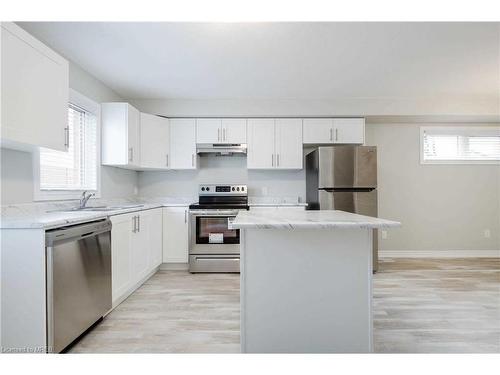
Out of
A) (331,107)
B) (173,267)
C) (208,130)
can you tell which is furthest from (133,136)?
(331,107)

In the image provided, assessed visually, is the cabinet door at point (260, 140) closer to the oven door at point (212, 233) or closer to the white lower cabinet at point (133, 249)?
the oven door at point (212, 233)

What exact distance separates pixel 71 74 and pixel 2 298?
2152 millimetres

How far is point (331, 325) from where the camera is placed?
1.76m

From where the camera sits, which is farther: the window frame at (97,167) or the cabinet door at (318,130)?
the cabinet door at (318,130)

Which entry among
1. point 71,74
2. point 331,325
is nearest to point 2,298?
point 331,325

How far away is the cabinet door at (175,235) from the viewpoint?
4.02 meters

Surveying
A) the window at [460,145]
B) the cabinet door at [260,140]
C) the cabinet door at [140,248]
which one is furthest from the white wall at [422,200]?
the cabinet door at [140,248]

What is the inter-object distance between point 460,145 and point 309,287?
4448 mm

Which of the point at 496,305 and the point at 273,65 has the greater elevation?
the point at 273,65

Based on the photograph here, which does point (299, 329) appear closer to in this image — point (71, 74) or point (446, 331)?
point (446, 331)

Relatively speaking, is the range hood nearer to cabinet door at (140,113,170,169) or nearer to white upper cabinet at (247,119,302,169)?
white upper cabinet at (247,119,302,169)

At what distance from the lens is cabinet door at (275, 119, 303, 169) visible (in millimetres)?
4234

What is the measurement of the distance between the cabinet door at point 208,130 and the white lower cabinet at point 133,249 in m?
1.21
